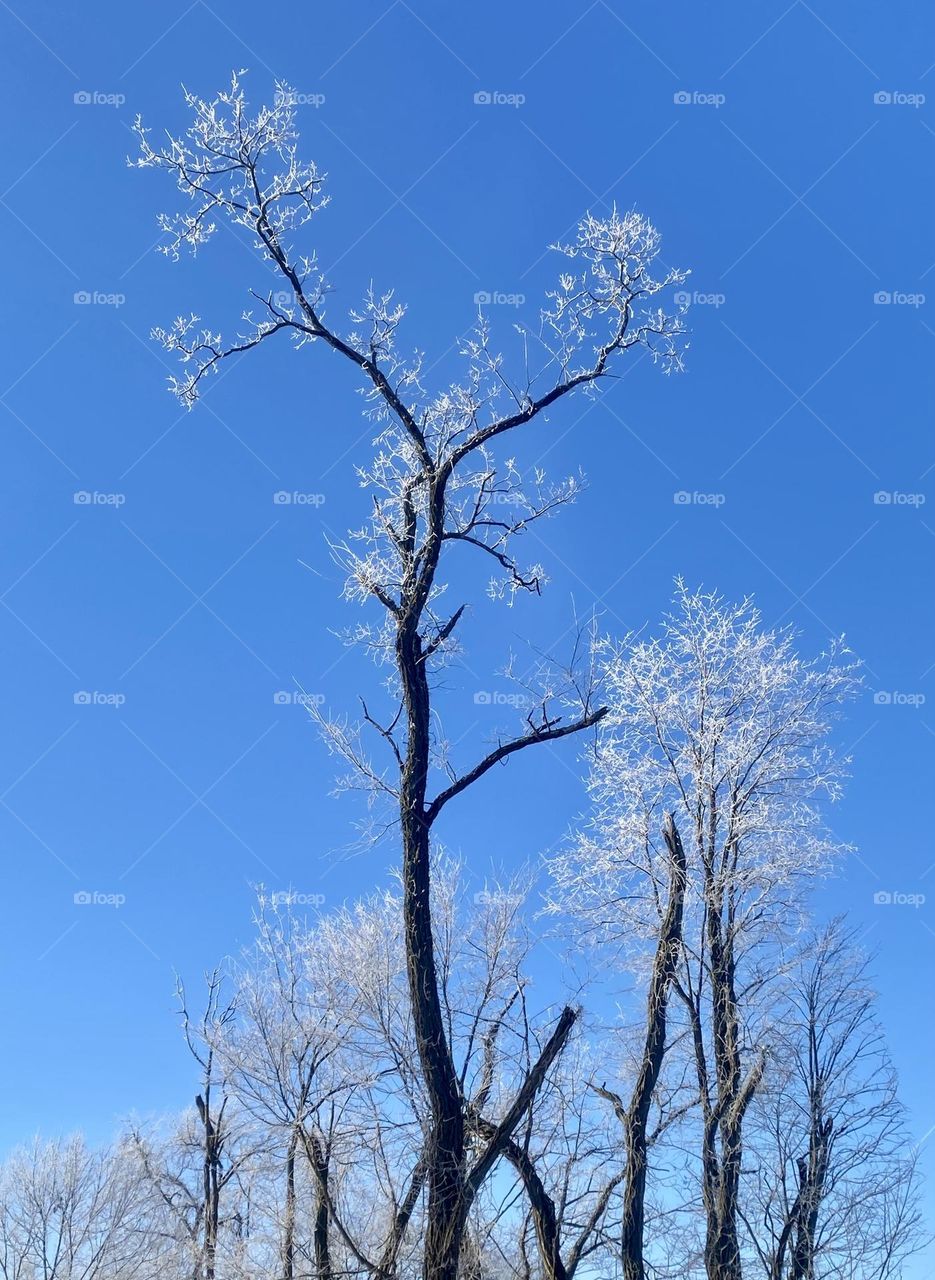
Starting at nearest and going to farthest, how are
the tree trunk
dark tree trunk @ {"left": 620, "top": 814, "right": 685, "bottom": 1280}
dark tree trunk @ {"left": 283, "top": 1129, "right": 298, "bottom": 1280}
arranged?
the tree trunk < dark tree trunk @ {"left": 620, "top": 814, "right": 685, "bottom": 1280} < dark tree trunk @ {"left": 283, "top": 1129, "right": 298, "bottom": 1280}

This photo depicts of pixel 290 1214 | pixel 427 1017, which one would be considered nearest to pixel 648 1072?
pixel 427 1017

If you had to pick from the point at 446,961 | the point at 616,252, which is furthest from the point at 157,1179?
the point at 616,252

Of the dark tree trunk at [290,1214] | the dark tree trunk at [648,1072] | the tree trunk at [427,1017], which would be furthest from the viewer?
the dark tree trunk at [290,1214]

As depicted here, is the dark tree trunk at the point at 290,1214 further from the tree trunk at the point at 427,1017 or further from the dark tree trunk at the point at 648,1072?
the tree trunk at the point at 427,1017

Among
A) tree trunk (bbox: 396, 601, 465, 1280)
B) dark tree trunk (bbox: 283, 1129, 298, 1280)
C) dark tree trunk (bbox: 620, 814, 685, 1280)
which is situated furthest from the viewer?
dark tree trunk (bbox: 283, 1129, 298, 1280)

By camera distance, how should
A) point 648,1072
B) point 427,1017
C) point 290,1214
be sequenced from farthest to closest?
point 290,1214
point 648,1072
point 427,1017

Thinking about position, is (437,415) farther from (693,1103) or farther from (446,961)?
(693,1103)

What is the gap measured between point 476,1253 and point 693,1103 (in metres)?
5.36

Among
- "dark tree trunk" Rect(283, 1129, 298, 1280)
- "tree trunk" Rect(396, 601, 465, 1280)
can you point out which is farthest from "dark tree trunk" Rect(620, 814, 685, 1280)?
"tree trunk" Rect(396, 601, 465, 1280)

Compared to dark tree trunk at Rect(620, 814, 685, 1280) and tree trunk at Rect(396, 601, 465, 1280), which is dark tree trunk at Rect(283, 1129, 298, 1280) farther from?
tree trunk at Rect(396, 601, 465, 1280)

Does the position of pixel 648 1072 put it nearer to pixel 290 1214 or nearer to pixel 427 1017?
pixel 427 1017

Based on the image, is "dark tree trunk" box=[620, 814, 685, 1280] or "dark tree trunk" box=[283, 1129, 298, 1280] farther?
"dark tree trunk" box=[283, 1129, 298, 1280]

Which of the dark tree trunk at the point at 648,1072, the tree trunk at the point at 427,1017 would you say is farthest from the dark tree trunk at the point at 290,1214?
the tree trunk at the point at 427,1017

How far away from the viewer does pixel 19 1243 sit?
34094mm
